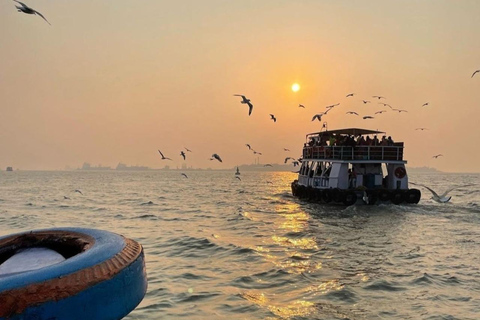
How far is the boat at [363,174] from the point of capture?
2562cm

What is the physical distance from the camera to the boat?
2562cm

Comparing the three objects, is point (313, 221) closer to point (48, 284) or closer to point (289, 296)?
point (289, 296)

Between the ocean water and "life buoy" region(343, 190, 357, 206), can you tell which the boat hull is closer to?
"life buoy" region(343, 190, 357, 206)

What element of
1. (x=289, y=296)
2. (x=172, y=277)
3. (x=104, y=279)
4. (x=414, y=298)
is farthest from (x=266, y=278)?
(x=104, y=279)

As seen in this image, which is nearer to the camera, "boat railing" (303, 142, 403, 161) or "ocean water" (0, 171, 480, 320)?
"ocean water" (0, 171, 480, 320)

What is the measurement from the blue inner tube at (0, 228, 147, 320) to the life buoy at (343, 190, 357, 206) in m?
21.9

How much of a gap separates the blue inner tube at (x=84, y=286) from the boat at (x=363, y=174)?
73.5 ft

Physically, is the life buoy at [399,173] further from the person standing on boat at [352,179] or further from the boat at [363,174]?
the person standing on boat at [352,179]

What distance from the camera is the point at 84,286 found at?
3713 mm

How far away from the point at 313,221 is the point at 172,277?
39.1 feet

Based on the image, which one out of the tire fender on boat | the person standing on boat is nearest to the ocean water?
the tire fender on boat

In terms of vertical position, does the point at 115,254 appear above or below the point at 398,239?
above

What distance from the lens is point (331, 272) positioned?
33.0 feet

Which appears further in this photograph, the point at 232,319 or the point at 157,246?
the point at 157,246
